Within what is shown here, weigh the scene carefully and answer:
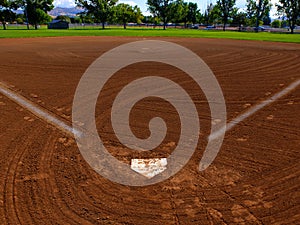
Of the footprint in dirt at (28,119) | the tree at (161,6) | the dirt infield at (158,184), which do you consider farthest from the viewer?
the tree at (161,6)

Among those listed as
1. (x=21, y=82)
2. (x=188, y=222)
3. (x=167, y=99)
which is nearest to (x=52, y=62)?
(x=21, y=82)

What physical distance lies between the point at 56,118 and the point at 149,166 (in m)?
2.91

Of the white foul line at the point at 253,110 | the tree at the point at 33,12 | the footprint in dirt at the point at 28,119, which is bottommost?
the footprint in dirt at the point at 28,119

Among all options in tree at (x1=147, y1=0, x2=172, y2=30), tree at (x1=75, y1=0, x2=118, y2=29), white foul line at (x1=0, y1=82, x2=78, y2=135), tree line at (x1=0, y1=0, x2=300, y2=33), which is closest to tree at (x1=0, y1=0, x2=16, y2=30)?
tree line at (x1=0, y1=0, x2=300, y2=33)

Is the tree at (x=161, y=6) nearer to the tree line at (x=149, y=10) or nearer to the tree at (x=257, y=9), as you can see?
the tree line at (x=149, y=10)

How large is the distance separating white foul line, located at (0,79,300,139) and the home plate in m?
1.34

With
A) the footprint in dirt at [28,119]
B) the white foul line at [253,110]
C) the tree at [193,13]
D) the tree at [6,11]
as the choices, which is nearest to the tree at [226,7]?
the tree at [193,13]

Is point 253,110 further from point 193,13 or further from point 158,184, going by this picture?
point 193,13

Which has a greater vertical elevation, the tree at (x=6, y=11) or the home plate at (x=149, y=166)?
the tree at (x=6, y=11)

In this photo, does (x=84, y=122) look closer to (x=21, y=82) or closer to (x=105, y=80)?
(x=105, y=80)

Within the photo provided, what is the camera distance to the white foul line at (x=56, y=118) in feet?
18.0

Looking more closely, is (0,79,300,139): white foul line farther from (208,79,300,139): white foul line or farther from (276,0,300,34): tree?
(276,0,300,34): tree

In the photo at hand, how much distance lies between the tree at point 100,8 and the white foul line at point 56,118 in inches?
2642

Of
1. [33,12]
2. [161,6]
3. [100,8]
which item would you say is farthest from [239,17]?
[33,12]
